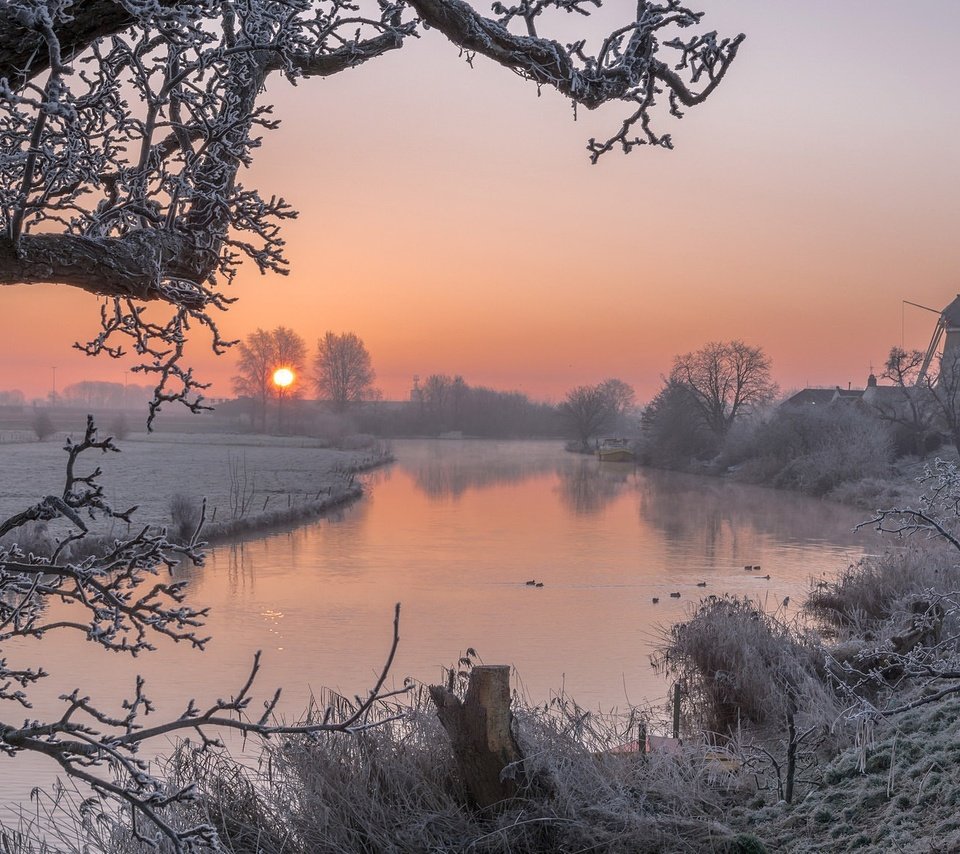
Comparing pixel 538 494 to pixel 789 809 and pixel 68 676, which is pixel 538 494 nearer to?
pixel 68 676

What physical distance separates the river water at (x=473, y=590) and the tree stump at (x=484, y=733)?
4.03m

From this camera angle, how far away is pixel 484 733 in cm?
517

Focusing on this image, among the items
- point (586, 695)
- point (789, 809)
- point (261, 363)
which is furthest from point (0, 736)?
point (261, 363)

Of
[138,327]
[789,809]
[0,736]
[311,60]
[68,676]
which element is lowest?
[68,676]

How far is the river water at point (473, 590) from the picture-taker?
11445mm

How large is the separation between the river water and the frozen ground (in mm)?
2035

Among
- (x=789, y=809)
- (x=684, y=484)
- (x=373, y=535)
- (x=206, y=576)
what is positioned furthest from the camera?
(x=684, y=484)

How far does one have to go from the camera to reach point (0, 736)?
2500 mm

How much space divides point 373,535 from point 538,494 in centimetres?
1372

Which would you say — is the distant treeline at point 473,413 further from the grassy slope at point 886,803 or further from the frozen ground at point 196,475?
the grassy slope at point 886,803

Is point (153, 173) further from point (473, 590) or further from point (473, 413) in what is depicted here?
point (473, 413)

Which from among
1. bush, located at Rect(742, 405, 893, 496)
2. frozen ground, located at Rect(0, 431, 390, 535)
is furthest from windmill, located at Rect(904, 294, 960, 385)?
frozen ground, located at Rect(0, 431, 390, 535)

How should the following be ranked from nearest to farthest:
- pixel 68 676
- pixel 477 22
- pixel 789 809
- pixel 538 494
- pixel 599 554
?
pixel 477 22, pixel 789 809, pixel 68 676, pixel 599 554, pixel 538 494

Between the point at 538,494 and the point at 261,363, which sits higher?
the point at 261,363
